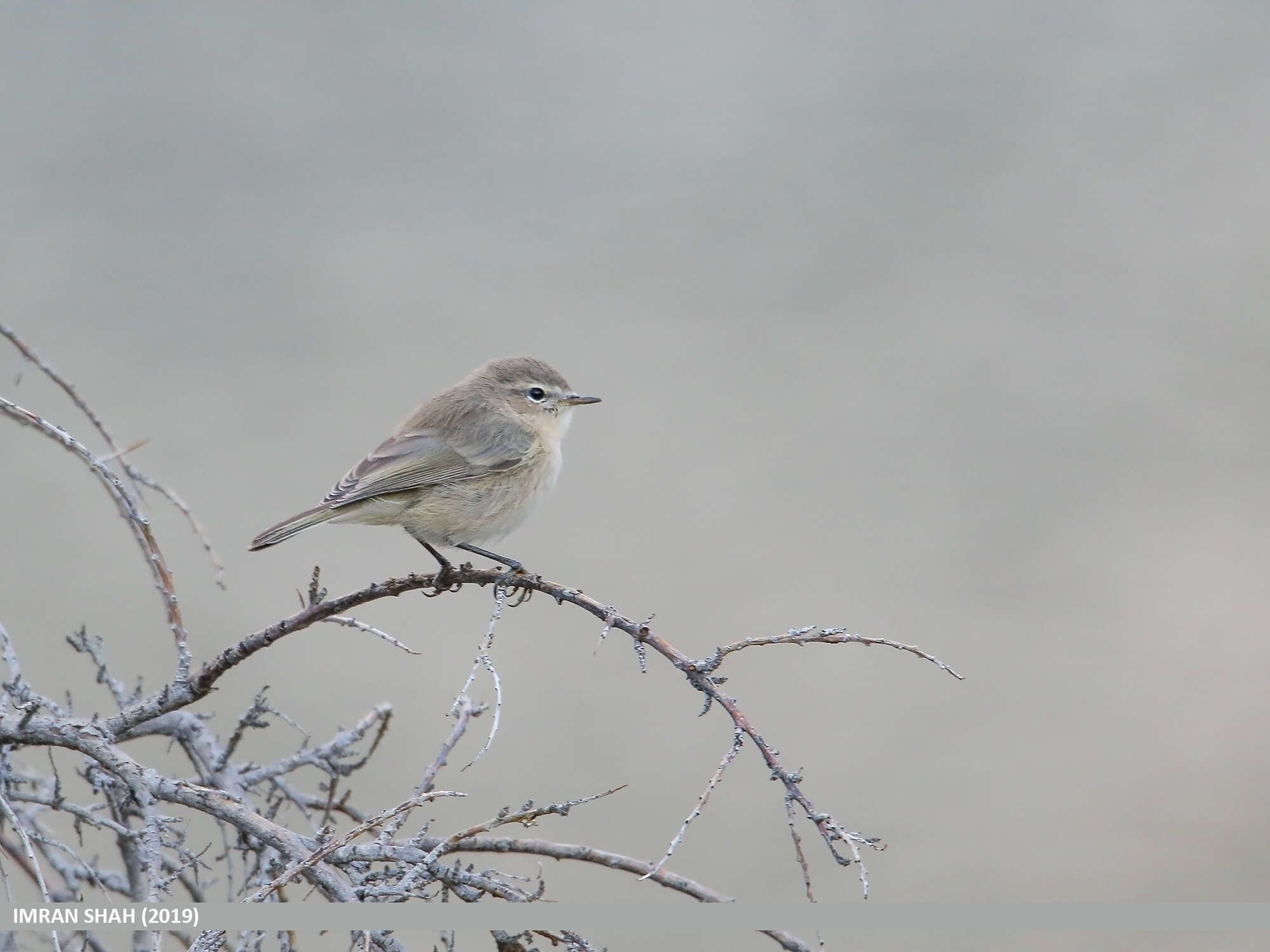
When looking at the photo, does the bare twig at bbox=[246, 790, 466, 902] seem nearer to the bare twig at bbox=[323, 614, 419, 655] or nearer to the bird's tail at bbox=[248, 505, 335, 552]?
the bare twig at bbox=[323, 614, 419, 655]

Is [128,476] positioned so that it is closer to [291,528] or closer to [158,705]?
[158,705]

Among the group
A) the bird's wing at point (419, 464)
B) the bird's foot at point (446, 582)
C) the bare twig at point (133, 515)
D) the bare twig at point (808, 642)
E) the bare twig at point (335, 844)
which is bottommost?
the bare twig at point (335, 844)

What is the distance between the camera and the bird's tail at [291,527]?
3.60 meters

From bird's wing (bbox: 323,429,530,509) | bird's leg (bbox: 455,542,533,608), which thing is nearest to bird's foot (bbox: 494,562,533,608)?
bird's leg (bbox: 455,542,533,608)

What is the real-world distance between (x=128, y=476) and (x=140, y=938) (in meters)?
1.09

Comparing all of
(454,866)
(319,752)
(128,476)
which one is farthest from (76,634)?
(454,866)

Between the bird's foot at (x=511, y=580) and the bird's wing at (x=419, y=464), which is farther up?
the bird's wing at (x=419, y=464)

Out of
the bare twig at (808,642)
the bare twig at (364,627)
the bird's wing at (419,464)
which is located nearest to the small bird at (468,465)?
the bird's wing at (419,464)

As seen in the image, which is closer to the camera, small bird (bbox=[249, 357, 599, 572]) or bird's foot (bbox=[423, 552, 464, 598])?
bird's foot (bbox=[423, 552, 464, 598])

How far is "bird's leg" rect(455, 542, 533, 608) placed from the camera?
10.5 feet

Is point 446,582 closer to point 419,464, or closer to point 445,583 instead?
point 445,583

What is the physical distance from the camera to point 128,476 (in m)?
3.00

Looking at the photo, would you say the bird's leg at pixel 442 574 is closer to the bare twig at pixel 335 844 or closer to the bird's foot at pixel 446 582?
the bird's foot at pixel 446 582

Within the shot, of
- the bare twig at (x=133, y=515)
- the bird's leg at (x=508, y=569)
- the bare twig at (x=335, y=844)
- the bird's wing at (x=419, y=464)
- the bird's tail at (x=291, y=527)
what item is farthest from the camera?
the bird's wing at (x=419, y=464)
